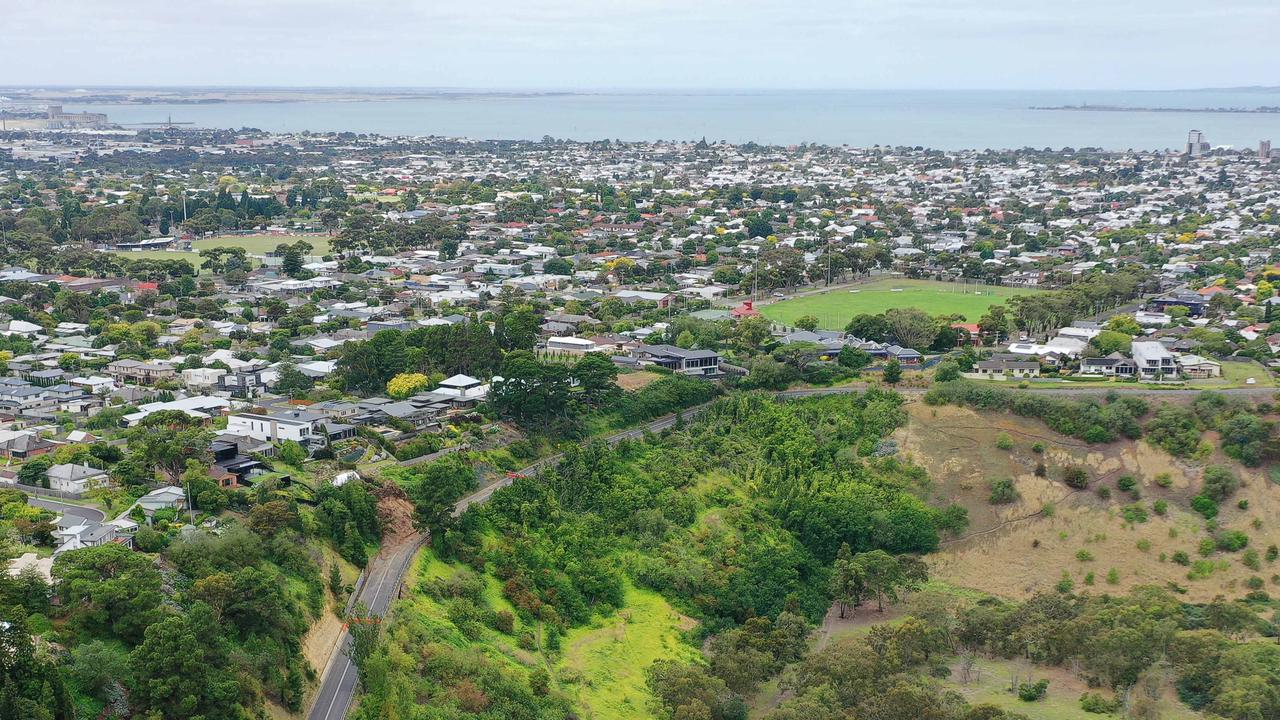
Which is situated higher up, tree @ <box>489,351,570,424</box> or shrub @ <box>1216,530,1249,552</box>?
tree @ <box>489,351,570,424</box>

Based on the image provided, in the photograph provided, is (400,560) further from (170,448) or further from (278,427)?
(278,427)

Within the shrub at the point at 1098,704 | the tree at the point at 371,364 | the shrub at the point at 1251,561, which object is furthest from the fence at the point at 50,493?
the shrub at the point at 1251,561

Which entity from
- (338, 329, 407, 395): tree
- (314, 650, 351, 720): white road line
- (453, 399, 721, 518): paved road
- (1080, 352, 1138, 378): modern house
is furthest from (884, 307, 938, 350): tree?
(314, 650, 351, 720): white road line

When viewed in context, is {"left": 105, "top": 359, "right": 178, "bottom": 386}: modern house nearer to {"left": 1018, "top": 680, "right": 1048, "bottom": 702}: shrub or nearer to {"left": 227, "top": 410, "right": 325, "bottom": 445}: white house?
{"left": 227, "top": 410, "right": 325, "bottom": 445}: white house

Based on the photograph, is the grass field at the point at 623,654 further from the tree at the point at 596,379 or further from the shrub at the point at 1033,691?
the tree at the point at 596,379

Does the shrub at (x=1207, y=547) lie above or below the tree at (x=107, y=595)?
below

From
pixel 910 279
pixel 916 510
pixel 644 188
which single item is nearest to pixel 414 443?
pixel 916 510

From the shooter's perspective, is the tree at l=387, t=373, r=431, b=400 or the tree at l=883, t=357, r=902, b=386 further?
the tree at l=883, t=357, r=902, b=386

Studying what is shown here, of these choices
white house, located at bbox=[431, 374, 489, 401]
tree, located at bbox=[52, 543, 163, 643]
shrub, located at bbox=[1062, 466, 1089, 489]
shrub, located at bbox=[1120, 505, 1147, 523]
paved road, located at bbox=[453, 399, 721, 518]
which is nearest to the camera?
tree, located at bbox=[52, 543, 163, 643]
